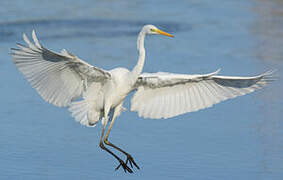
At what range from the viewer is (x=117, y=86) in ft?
23.6

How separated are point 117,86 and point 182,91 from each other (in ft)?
2.88

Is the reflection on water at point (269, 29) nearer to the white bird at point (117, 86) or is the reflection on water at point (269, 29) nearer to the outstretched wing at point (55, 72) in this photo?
the white bird at point (117, 86)

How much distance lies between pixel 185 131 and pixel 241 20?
7.89 meters

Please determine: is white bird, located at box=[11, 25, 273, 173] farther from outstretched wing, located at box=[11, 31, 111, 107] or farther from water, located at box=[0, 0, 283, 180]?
water, located at box=[0, 0, 283, 180]

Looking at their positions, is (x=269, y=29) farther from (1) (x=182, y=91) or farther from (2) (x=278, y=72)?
(1) (x=182, y=91)

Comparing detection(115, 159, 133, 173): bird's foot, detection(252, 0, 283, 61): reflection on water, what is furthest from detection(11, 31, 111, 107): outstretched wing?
detection(252, 0, 283, 61): reflection on water

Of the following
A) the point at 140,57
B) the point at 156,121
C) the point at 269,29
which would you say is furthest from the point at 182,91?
the point at 269,29

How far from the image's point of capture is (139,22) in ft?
49.0

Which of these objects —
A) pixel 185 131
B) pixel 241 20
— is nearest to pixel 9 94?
pixel 185 131

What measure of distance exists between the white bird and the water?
41 cm

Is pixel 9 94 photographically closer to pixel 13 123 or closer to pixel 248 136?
pixel 13 123

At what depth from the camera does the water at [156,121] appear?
6992 millimetres

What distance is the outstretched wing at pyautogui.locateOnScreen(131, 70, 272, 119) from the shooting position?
7.21m

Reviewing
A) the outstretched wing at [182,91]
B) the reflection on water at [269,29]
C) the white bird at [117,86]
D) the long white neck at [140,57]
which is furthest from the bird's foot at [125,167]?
the reflection on water at [269,29]
